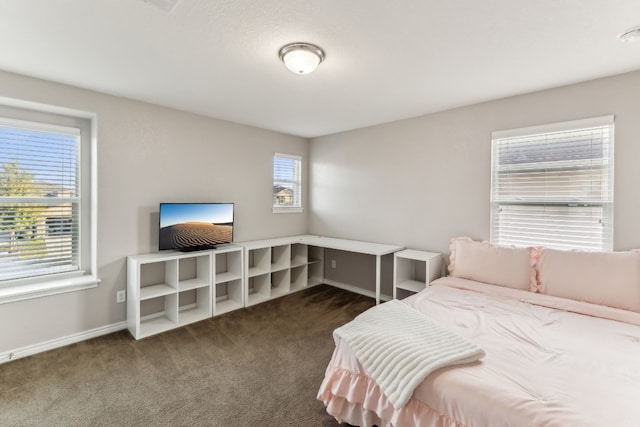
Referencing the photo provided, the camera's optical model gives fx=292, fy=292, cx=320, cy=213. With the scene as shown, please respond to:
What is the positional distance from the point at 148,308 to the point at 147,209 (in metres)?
1.11

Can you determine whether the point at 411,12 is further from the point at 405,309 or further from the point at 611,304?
the point at 611,304

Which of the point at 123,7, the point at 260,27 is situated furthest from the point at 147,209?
the point at 260,27

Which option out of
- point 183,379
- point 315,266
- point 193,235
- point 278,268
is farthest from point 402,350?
point 315,266

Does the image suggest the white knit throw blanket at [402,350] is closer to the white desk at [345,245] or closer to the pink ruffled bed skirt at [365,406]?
the pink ruffled bed skirt at [365,406]

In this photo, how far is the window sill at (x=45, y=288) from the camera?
246cm

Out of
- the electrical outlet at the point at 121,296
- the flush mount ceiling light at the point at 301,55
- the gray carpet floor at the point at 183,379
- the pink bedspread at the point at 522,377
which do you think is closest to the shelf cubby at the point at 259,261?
the gray carpet floor at the point at 183,379

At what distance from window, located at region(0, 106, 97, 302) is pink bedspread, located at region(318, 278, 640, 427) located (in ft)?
9.33

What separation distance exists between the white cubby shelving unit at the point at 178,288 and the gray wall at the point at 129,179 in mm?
222

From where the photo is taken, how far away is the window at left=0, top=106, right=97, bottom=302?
260 cm

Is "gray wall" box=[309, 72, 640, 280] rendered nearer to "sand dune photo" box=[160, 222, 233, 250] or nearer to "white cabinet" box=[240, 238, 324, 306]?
"white cabinet" box=[240, 238, 324, 306]

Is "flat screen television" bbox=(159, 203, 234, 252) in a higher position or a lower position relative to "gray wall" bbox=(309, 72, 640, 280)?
lower

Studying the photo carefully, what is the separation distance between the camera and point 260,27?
5.84 feet

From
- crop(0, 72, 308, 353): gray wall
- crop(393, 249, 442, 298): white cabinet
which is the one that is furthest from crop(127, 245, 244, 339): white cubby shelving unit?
crop(393, 249, 442, 298): white cabinet

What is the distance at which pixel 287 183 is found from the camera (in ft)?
15.5
